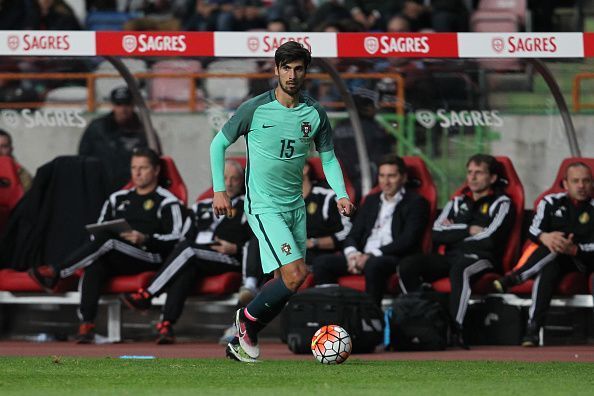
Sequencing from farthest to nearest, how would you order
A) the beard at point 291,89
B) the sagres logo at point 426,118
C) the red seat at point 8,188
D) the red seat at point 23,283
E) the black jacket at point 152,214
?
the red seat at point 8,188, the sagres logo at point 426,118, the red seat at point 23,283, the black jacket at point 152,214, the beard at point 291,89

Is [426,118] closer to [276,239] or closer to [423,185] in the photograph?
[423,185]

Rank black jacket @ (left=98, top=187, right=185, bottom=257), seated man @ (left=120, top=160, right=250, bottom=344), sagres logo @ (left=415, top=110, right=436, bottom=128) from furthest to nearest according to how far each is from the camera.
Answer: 1. sagres logo @ (left=415, top=110, right=436, bottom=128)
2. black jacket @ (left=98, top=187, right=185, bottom=257)
3. seated man @ (left=120, top=160, right=250, bottom=344)

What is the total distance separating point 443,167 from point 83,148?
11.2ft

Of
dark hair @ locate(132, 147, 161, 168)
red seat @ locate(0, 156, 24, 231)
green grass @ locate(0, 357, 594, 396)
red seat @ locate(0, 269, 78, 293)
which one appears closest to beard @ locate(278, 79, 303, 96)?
green grass @ locate(0, 357, 594, 396)

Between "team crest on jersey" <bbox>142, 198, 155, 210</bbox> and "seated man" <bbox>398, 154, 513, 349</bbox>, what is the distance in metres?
2.30

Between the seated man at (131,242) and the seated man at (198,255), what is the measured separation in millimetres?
210

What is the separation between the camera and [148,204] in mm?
12516

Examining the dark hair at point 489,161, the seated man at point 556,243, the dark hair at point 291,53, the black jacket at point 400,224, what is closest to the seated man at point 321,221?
the black jacket at point 400,224

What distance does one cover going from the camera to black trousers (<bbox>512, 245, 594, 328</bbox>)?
11617 millimetres

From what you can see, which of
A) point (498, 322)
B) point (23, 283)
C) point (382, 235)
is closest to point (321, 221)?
point (382, 235)

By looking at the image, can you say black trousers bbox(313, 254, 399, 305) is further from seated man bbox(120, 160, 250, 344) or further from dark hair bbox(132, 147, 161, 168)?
dark hair bbox(132, 147, 161, 168)

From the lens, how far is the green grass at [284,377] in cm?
755

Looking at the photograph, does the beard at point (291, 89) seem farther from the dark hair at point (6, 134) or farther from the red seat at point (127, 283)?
the dark hair at point (6, 134)

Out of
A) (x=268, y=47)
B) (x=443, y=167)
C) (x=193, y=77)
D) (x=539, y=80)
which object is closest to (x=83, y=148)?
(x=193, y=77)
